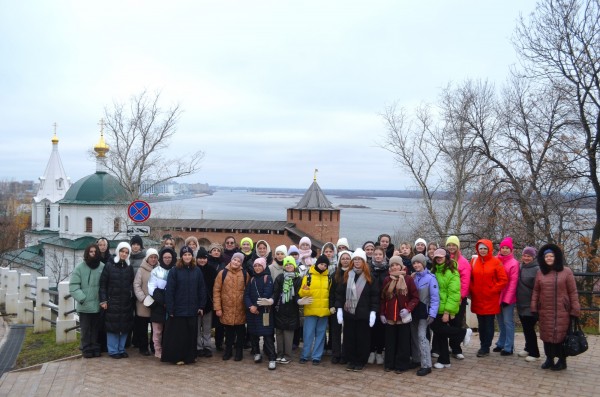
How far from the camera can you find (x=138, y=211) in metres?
10.1

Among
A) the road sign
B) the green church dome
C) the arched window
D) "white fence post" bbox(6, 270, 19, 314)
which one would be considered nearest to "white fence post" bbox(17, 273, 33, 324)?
"white fence post" bbox(6, 270, 19, 314)

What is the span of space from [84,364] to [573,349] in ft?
20.9

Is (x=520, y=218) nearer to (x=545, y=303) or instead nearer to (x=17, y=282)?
(x=545, y=303)

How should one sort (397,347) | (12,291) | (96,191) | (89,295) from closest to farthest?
(397,347) → (89,295) → (12,291) → (96,191)

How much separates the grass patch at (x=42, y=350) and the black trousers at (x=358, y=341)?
13.6ft

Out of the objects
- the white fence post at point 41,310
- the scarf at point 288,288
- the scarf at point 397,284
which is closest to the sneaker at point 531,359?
the scarf at point 397,284

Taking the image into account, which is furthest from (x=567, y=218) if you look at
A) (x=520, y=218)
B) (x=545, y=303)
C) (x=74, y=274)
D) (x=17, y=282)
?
(x=17, y=282)

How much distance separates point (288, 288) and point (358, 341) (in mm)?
1173

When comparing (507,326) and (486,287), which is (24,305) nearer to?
(486,287)

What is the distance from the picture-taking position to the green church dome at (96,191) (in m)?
34.8

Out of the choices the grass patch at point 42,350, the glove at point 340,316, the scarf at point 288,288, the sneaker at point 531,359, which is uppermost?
the scarf at point 288,288

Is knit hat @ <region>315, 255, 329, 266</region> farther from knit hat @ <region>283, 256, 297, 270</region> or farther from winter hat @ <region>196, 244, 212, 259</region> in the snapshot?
winter hat @ <region>196, 244, 212, 259</region>

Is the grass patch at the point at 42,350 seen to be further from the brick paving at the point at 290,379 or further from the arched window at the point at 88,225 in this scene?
the arched window at the point at 88,225

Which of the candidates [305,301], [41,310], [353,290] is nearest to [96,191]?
[41,310]
